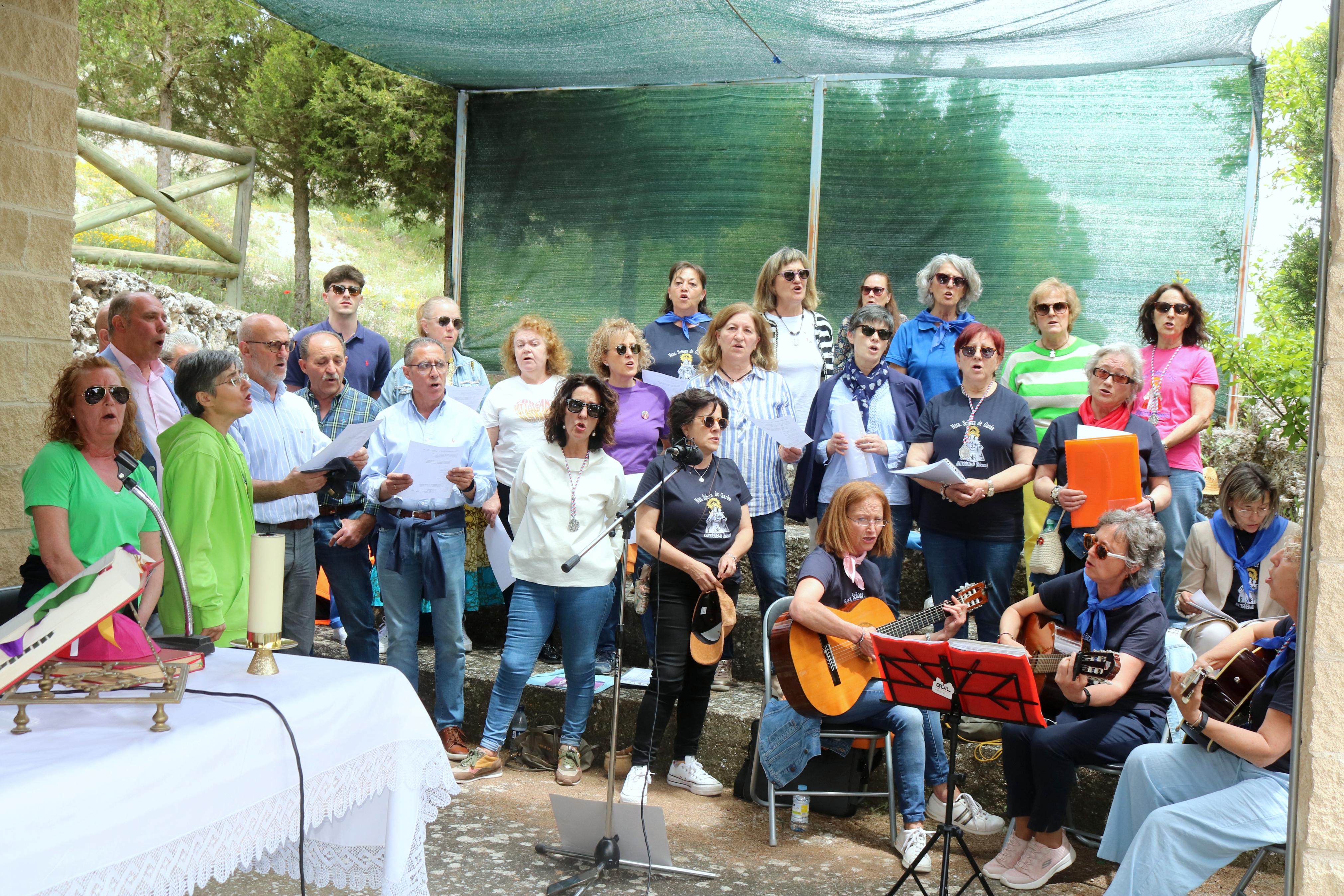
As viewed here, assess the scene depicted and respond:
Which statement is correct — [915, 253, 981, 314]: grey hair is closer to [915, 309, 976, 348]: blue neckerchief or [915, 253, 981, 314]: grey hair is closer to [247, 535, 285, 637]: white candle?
[915, 309, 976, 348]: blue neckerchief

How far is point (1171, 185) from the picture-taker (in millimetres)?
6934

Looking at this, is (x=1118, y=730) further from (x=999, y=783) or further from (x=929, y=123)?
(x=929, y=123)

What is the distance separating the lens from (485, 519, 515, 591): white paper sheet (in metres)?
5.64

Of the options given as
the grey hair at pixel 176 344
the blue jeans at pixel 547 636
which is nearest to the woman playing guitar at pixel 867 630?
the blue jeans at pixel 547 636

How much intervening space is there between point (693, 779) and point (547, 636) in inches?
37.4

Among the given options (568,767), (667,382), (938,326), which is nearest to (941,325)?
(938,326)

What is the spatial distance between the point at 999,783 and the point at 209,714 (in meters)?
3.67

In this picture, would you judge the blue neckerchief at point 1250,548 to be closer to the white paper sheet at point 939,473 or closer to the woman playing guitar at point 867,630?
the white paper sheet at point 939,473

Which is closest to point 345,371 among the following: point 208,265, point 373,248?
point 208,265

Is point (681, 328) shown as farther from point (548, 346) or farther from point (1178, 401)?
point (1178, 401)

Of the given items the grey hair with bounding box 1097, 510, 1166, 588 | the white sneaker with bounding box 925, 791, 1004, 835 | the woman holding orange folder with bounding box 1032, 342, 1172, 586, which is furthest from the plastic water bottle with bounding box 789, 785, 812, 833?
the grey hair with bounding box 1097, 510, 1166, 588

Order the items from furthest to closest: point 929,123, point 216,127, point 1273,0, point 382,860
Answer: point 216,127
point 929,123
point 1273,0
point 382,860

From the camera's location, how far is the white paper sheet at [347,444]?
14.5 feet

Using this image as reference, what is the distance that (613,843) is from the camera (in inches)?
166
